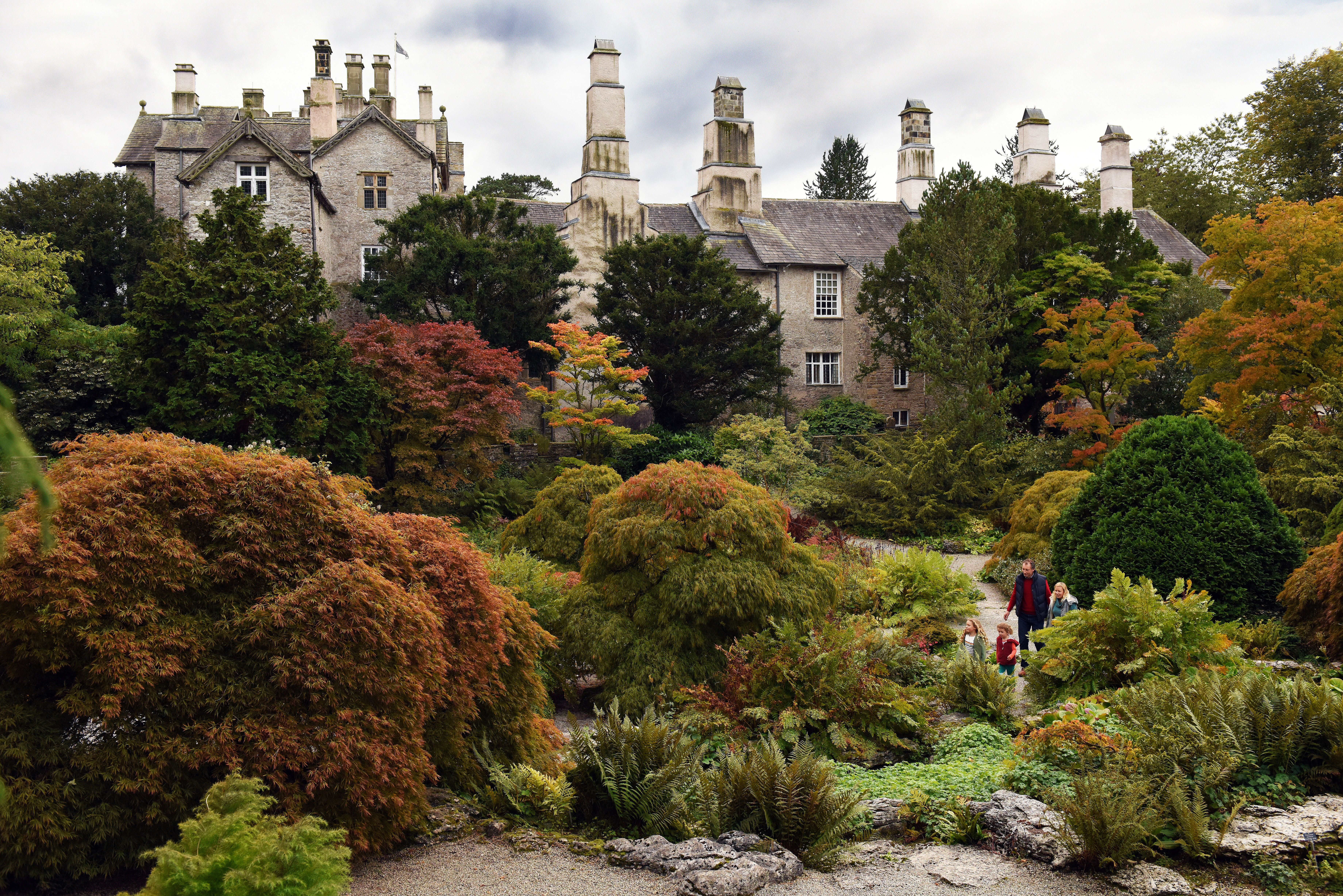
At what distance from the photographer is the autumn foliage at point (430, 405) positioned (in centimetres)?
2302

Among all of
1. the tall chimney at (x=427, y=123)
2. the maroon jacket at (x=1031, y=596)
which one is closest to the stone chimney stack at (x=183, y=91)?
the tall chimney at (x=427, y=123)

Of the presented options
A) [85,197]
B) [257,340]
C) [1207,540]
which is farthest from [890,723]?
[85,197]

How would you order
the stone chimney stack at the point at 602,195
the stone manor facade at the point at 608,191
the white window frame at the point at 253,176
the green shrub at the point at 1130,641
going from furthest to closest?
the stone chimney stack at the point at 602,195 < the stone manor facade at the point at 608,191 < the white window frame at the point at 253,176 < the green shrub at the point at 1130,641

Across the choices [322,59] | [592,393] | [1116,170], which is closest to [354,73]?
[322,59]

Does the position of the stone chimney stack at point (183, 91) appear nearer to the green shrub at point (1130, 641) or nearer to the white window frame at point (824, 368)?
the white window frame at point (824, 368)

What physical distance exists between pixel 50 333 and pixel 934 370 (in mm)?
23868

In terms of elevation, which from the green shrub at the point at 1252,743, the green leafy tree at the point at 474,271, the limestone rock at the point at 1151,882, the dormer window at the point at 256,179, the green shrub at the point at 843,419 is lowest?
the limestone rock at the point at 1151,882

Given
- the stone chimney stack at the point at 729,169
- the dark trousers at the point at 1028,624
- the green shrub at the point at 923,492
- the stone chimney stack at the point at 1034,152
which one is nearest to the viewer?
the dark trousers at the point at 1028,624

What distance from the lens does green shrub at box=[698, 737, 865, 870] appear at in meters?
7.52

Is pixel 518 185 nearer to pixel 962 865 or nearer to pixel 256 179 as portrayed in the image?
pixel 256 179

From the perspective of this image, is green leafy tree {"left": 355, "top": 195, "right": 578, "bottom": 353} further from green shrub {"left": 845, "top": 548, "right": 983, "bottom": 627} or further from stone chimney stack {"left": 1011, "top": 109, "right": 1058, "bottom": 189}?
stone chimney stack {"left": 1011, "top": 109, "right": 1058, "bottom": 189}

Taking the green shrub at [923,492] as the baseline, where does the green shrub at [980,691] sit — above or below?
below

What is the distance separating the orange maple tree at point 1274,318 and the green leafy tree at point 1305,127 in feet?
58.0

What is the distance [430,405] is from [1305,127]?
35296mm
